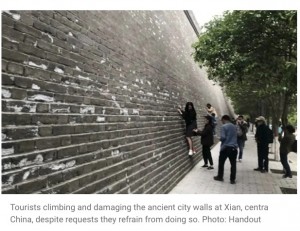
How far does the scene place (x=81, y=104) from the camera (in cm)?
363

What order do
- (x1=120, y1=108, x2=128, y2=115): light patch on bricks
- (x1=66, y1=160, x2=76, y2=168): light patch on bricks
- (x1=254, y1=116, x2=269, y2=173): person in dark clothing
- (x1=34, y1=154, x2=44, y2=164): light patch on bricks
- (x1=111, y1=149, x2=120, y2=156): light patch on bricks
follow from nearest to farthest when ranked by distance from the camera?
(x1=34, y1=154, x2=44, y2=164): light patch on bricks, (x1=66, y1=160, x2=76, y2=168): light patch on bricks, (x1=111, y1=149, x2=120, y2=156): light patch on bricks, (x1=120, y1=108, x2=128, y2=115): light patch on bricks, (x1=254, y1=116, x2=269, y2=173): person in dark clothing

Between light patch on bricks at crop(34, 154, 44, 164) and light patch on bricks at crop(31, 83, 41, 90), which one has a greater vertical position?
light patch on bricks at crop(31, 83, 41, 90)

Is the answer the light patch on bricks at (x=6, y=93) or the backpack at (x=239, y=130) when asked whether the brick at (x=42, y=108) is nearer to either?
the light patch on bricks at (x=6, y=93)

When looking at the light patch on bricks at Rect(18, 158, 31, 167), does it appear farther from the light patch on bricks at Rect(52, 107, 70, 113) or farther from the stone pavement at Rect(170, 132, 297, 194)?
the stone pavement at Rect(170, 132, 297, 194)

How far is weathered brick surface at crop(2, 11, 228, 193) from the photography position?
104 inches

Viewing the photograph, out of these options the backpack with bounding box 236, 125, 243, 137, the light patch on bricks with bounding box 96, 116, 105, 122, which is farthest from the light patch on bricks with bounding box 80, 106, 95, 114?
the backpack with bounding box 236, 125, 243, 137

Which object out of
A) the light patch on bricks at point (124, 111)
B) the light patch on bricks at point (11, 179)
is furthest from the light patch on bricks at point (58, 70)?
the light patch on bricks at point (124, 111)

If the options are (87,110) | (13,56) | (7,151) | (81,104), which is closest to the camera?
(7,151)

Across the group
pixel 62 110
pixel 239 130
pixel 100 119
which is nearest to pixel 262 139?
pixel 239 130

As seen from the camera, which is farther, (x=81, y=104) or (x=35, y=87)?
(x=81, y=104)

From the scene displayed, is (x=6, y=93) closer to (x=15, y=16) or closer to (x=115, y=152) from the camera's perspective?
(x=15, y=16)

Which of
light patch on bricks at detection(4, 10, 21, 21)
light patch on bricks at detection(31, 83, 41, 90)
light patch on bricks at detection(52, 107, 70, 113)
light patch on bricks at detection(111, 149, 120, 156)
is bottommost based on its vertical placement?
light patch on bricks at detection(111, 149, 120, 156)

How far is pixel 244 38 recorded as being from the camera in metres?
8.14
